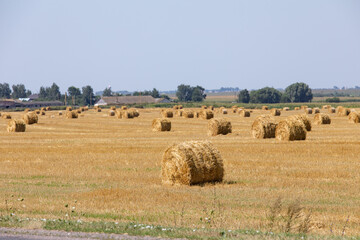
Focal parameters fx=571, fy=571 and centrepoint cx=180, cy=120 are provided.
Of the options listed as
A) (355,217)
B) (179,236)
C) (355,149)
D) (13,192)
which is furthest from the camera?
(355,149)

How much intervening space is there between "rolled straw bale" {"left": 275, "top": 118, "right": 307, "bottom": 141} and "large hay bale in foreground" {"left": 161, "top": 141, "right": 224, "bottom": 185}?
13.9 m

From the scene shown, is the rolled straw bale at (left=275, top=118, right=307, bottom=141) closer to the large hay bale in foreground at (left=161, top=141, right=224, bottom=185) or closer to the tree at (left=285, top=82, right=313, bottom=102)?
the large hay bale in foreground at (left=161, top=141, right=224, bottom=185)

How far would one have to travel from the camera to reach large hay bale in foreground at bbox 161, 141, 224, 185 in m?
18.1

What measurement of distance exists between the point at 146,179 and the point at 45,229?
898cm

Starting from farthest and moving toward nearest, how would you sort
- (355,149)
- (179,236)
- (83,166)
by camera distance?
(355,149), (83,166), (179,236)


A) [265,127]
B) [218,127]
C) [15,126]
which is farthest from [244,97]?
[265,127]

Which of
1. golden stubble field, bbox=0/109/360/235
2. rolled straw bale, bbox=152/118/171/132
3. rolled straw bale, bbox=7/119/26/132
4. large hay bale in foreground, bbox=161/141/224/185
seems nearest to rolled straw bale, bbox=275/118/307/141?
golden stubble field, bbox=0/109/360/235

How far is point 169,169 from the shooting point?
61.0 feet

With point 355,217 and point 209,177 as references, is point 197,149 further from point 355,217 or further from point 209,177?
point 355,217

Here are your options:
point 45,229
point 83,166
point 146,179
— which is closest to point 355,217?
point 45,229

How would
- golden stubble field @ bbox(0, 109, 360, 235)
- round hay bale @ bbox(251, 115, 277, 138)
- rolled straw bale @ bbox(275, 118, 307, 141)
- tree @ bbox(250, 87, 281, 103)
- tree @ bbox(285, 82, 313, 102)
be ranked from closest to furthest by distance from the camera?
golden stubble field @ bbox(0, 109, 360, 235)
rolled straw bale @ bbox(275, 118, 307, 141)
round hay bale @ bbox(251, 115, 277, 138)
tree @ bbox(250, 87, 281, 103)
tree @ bbox(285, 82, 313, 102)

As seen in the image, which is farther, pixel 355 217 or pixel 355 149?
pixel 355 149

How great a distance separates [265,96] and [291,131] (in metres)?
145

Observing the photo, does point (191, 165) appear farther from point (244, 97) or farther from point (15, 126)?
point (244, 97)
